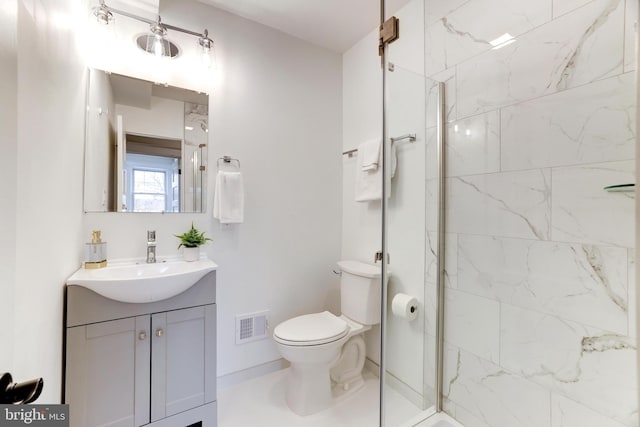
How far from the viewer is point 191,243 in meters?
1.72

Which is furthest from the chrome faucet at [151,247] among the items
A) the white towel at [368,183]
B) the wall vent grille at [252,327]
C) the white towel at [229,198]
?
the white towel at [368,183]

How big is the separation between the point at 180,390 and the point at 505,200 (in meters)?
1.81

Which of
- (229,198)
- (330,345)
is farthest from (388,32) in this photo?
(330,345)

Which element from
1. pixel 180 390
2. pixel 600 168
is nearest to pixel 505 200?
pixel 600 168

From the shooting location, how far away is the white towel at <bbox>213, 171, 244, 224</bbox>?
72.2 inches

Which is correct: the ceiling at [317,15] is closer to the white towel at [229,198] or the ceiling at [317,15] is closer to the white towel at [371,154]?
the white towel at [371,154]

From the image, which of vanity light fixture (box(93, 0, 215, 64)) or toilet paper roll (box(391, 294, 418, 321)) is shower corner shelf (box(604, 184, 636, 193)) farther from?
vanity light fixture (box(93, 0, 215, 64))

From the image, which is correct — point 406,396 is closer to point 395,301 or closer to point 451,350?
point 451,350

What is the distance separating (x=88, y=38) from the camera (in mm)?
1547

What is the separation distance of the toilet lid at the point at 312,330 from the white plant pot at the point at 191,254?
654mm

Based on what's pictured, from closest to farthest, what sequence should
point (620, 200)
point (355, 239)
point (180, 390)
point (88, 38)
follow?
point (620, 200) < point (180, 390) < point (88, 38) < point (355, 239)

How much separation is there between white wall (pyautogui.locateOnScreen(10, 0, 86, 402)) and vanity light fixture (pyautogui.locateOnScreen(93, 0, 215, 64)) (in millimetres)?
219

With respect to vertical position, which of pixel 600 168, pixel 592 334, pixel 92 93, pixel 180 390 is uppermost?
pixel 92 93

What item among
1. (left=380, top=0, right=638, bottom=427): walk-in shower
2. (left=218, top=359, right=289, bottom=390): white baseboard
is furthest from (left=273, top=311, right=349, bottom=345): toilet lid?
(left=218, top=359, right=289, bottom=390): white baseboard
